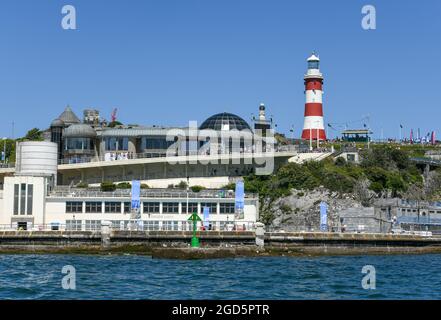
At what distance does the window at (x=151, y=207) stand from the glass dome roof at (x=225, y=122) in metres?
32.8

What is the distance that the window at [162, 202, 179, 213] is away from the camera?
A: 83.3m

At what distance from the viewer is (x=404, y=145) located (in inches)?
5197

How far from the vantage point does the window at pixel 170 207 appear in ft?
273

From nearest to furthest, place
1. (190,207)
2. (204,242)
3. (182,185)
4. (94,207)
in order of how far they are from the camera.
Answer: (204,242)
(94,207)
(190,207)
(182,185)

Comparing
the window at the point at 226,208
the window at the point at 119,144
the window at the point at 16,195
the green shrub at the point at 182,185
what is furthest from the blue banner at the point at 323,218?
the window at the point at 119,144

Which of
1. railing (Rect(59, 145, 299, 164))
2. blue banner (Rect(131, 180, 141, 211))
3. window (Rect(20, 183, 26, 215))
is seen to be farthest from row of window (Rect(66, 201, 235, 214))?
railing (Rect(59, 145, 299, 164))

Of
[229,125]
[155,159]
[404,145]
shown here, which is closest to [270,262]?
[155,159]

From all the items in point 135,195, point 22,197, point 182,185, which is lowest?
point 22,197

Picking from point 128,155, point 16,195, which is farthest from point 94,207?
point 128,155

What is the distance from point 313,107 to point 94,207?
167ft

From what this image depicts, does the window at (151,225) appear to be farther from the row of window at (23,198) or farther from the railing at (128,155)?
the railing at (128,155)

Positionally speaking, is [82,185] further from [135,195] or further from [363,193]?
[363,193]

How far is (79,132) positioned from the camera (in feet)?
342
